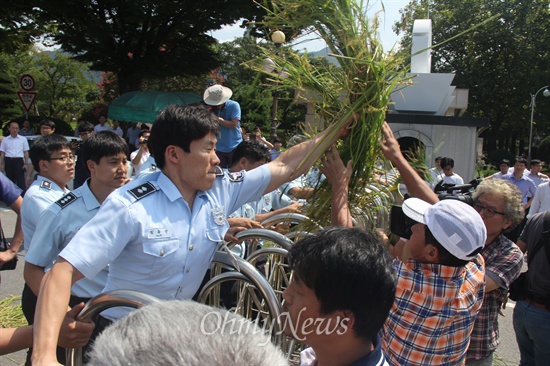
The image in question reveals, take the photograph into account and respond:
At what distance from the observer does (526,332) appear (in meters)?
3.29

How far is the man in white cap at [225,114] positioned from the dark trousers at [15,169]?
7.04 m

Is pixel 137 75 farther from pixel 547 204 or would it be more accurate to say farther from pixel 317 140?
pixel 317 140

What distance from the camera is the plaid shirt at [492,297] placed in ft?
9.17

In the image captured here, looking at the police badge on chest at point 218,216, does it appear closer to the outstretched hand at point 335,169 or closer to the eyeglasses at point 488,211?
the outstretched hand at point 335,169

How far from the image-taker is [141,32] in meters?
22.5

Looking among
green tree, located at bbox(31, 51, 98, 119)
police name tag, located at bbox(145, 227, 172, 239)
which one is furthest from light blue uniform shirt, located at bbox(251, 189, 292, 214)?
green tree, located at bbox(31, 51, 98, 119)

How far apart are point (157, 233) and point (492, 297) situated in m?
1.88

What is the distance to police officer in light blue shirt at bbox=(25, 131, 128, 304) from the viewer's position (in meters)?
2.61

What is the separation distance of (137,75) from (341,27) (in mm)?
21572

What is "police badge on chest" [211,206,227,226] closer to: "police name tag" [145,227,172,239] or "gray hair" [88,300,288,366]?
"police name tag" [145,227,172,239]

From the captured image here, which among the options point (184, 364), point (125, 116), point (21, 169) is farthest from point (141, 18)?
point (184, 364)

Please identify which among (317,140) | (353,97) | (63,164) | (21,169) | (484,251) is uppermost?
(353,97)

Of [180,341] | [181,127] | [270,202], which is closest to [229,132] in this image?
[270,202]

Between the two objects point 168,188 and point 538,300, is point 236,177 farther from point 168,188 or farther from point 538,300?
point 538,300
